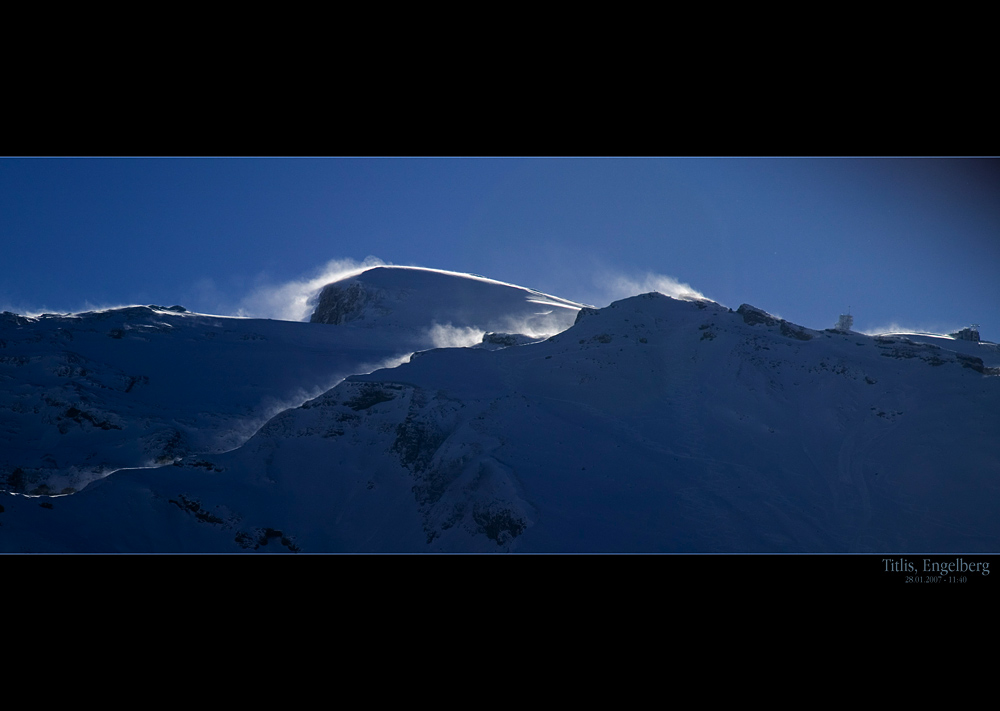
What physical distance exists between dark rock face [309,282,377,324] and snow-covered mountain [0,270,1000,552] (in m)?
31.8

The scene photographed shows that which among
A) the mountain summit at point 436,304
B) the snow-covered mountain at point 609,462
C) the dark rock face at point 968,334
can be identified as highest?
the mountain summit at point 436,304

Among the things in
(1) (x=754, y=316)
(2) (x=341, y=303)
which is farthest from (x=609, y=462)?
(2) (x=341, y=303)

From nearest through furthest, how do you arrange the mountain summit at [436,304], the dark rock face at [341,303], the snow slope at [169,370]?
the snow slope at [169,370]
the mountain summit at [436,304]
the dark rock face at [341,303]

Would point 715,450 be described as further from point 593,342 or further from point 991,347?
point 991,347

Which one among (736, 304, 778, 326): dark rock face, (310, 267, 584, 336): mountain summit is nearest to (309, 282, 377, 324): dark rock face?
(310, 267, 584, 336): mountain summit

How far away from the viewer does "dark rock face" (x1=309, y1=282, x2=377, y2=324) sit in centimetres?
8119

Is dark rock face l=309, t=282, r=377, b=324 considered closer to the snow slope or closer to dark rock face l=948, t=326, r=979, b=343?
the snow slope

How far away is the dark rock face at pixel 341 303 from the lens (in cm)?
8119

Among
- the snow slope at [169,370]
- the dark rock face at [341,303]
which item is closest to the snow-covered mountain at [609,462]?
the snow slope at [169,370]

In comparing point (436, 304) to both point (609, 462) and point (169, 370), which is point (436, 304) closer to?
point (169, 370)

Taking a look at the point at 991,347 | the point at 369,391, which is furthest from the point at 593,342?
the point at 991,347

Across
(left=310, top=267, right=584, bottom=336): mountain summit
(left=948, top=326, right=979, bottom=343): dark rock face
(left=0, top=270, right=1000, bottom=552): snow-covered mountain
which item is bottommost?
(left=0, top=270, right=1000, bottom=552): snow-covered mountain

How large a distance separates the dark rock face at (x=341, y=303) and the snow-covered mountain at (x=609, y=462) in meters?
31.8

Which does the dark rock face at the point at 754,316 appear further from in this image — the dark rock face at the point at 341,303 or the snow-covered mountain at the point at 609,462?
the dark rock face at the point at 341,303
